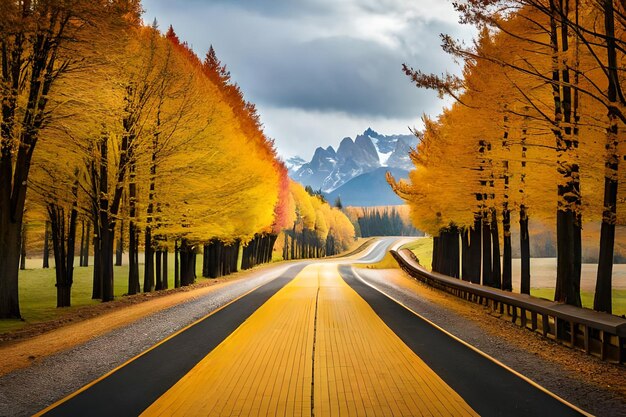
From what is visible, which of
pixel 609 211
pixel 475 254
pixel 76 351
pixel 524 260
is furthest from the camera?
pixel 475 254

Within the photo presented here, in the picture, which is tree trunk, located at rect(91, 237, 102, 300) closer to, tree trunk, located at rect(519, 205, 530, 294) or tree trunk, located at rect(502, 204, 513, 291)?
tree trunk, located at rect(502, 204, 513, 291)

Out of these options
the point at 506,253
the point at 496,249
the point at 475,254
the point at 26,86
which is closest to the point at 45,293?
the point at 26,86

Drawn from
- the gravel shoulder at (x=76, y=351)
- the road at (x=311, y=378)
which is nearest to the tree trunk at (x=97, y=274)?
the gravel shoulder at (x=76, y=351)

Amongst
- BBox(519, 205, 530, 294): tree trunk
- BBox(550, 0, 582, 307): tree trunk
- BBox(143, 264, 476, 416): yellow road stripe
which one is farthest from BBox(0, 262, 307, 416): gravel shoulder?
BBox(519, 205, 530, 294): tree trunk

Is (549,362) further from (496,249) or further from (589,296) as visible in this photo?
(589,296)

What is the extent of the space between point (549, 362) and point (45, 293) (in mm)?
30869

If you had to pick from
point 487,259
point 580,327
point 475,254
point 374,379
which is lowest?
point 374,379

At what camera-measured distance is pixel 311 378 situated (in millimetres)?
7648

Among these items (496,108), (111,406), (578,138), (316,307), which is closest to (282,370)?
(111,406)

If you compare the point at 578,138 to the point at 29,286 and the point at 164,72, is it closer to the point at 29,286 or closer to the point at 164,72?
the point at 164,72

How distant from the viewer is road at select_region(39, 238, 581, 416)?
6289 millimetres

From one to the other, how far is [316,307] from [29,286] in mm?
26826

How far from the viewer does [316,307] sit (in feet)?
54.5

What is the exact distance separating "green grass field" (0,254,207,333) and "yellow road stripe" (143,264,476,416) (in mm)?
7790
